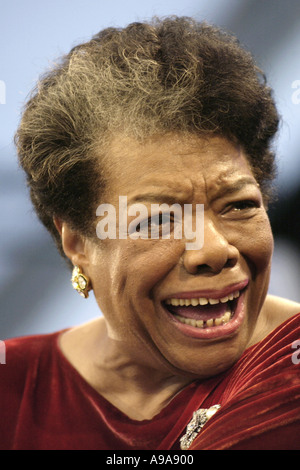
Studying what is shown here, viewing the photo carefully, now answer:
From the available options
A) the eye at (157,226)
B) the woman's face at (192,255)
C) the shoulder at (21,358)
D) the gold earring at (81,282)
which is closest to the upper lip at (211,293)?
the woman's face at (192,255)

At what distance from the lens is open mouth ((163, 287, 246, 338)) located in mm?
1168

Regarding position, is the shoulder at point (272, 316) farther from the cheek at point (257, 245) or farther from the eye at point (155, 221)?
the eye at point (155, 221)

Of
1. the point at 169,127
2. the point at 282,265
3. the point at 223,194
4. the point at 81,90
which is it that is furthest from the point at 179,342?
the point at 282,265

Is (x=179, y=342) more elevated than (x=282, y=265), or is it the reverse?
(x=179, y=342)

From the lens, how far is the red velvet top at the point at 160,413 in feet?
3.32

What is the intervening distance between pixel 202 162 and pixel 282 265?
1.15 m

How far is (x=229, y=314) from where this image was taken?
1197mm

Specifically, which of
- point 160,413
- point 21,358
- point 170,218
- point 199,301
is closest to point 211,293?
point 199,301

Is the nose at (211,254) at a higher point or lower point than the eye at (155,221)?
lower

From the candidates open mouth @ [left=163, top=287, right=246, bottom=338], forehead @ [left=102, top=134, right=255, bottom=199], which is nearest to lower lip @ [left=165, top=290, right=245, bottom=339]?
open mouth @ [left=163, top=287, right=246, bottom=338]

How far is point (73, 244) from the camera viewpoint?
1.38m

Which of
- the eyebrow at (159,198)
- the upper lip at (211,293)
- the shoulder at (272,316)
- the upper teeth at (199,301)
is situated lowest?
the shoulder at (272,316)

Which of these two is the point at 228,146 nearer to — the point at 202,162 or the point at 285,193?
the point at 202,162
